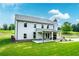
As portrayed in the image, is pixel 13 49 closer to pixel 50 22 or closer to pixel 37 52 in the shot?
pixel 37 52

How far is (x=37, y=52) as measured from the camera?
298 inches

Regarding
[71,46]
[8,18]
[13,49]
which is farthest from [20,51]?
[71,46]

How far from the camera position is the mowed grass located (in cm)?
752

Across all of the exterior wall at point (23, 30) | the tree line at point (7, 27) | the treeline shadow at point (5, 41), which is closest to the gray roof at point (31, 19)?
the exterior wall at point (23, 30)

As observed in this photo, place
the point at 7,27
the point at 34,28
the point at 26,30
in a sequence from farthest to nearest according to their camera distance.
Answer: the point at 34,28 → the point at 26,30 → the point at 7,27

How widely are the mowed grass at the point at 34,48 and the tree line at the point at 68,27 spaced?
1.39 feet

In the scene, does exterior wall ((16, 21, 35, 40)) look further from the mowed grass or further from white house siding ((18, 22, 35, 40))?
the mowed grass

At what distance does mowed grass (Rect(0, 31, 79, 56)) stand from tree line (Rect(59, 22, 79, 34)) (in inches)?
16.7

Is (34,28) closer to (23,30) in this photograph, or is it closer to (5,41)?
(23,30)

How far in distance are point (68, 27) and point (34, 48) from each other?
130cm

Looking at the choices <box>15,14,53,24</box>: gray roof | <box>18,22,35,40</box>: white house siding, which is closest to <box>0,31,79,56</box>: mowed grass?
<box>18,22,35,40</box>: white house siding

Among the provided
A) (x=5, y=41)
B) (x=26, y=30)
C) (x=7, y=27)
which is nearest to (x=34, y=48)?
(x=26, y=30)

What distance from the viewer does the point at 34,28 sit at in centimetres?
809

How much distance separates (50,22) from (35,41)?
80 cm
